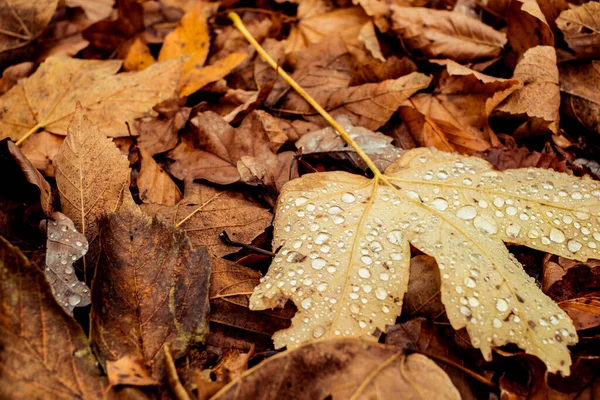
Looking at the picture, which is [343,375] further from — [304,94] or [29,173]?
[304,94]

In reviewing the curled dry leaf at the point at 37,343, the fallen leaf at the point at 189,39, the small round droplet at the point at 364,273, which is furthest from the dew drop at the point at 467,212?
the fallen leaf at the point at 189,39

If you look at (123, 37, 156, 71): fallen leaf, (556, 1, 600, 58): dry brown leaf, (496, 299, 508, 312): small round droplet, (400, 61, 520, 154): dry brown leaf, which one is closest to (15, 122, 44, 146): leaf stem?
(123, 37, 156, 71): fallen leaf

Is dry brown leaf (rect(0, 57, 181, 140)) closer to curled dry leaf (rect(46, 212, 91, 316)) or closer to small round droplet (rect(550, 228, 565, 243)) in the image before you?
curled dry leaf (rect(46, 212, 91, 316))

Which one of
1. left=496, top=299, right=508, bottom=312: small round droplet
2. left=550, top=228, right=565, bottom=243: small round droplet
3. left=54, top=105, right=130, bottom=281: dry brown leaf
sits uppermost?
left=54, top=105, right=130, bottom=281: dry brown leaf

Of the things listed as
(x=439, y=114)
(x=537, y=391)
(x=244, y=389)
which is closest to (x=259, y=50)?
(x=439, y=114)

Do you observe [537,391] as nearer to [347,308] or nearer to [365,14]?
[347,308]

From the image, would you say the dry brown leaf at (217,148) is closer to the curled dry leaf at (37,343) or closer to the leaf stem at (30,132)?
the leaf stem at (30,132)
